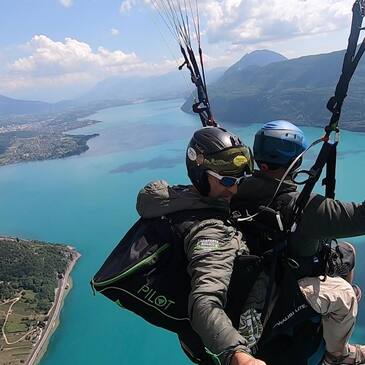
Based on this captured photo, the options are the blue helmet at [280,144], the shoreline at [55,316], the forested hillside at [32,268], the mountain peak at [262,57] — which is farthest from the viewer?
the mountain peak at [262,57]

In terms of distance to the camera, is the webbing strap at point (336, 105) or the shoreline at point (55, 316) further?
the shoreline at point (55, 316)

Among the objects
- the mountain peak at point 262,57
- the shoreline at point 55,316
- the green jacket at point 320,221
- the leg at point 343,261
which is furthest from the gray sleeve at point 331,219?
the mountain peak at point 262,57

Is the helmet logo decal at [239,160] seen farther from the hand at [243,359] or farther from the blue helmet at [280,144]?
the hand at [243,359]

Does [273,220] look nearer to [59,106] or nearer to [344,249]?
[344,249]

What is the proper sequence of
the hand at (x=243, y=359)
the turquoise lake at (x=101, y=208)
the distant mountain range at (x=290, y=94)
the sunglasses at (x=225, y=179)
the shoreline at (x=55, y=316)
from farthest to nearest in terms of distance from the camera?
the distant mountain range at (x=290, y=94) → the shoreline at (x=55, y=316) → the turquoise lake at (x=101, y=208) → the sunglasses at (x=225, y=179) → the hand at (x=243, y=359)

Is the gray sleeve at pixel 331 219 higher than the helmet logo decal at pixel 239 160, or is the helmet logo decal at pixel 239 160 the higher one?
the helmet logo decal at pixel 239 160

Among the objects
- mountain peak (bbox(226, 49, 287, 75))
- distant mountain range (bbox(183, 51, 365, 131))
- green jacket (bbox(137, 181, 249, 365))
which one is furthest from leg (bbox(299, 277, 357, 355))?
mountain peak (bbox(226, 49, 287, 75))

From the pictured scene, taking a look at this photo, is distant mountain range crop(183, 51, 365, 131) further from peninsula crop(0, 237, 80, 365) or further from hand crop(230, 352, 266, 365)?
hand crop(230, 352, 266, 365)
